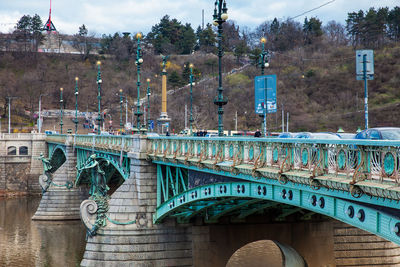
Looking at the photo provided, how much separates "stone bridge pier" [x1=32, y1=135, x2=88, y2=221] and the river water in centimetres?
123

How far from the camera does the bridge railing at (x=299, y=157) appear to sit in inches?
437

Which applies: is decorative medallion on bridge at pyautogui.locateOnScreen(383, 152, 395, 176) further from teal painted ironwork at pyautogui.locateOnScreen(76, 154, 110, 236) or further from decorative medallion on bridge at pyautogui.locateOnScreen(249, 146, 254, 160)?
teal painted ironwork at pyautogui.locateOnScreen(76, 154, 110, 236)

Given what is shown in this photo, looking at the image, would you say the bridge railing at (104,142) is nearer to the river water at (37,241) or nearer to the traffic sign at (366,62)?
the river water at (37,241)

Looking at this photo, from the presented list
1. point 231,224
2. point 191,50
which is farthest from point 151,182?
point 191,50

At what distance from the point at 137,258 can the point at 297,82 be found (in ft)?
285

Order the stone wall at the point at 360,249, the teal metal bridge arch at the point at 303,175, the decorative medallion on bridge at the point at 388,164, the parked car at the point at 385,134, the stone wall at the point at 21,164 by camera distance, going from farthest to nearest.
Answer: the stone wall at the point at 21,164
the stone wall at the point at 360,249
the parked car at the point at 385,134
the teal metal bridge arch at the point at 303,175
the decorative medallion on bridge at the point at 388,164

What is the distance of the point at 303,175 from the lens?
44.1 feet

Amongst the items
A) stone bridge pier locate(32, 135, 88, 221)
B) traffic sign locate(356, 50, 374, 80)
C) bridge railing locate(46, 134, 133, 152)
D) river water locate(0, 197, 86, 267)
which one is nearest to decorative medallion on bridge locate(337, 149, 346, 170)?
traffic sign locate(356, 50, 374, 80)

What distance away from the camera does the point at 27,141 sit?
Result: 77.3 metres

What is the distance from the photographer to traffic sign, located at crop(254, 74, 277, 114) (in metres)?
25.3

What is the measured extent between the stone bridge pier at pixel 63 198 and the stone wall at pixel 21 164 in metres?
20.8

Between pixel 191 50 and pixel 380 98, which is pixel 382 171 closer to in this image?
pixel 380 98

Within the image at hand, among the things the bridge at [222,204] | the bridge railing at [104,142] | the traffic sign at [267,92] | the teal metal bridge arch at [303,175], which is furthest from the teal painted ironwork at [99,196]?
the traffic sign at [267,92]

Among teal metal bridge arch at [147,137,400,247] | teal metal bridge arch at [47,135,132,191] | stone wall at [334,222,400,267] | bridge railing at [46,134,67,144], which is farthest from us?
bridge railing at [46,134,67,144]
